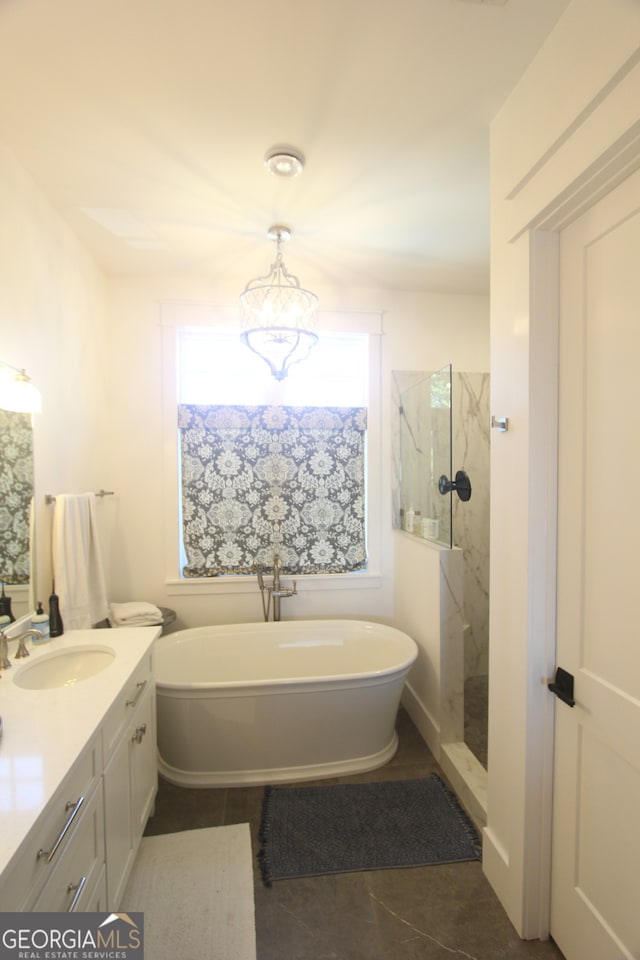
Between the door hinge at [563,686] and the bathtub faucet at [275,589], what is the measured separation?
180 centimetres

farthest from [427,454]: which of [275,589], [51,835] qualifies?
[51,835]

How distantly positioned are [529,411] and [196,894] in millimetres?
2123

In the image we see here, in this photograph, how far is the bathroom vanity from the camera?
0.89m

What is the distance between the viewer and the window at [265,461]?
290 cm

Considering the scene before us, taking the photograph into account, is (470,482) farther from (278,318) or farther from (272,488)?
(278,318)

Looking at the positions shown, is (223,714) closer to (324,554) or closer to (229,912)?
(229,912)

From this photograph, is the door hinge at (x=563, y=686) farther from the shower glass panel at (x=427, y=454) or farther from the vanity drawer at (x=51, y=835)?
the vanity drawer at (x=51, y=835)

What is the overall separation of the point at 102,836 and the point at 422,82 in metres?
2.63

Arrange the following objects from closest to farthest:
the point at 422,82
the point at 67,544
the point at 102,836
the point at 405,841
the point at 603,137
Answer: the point at 603,137, the point at 102,836, the point at 422,82, the point at 405,841, the point at 67,544

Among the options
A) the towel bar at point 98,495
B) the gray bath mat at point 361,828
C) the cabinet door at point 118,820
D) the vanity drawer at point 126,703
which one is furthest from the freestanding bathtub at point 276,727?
the towel bar at point 98,495

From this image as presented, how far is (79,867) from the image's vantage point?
1.10 m

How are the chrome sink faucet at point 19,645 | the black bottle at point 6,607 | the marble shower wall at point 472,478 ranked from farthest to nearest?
the marble shower wall at point 472,478 → the black bottle at point 6,607 → the chrome sink faucet at point 19,645

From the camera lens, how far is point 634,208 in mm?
1057

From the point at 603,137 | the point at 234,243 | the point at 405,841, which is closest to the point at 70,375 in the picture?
the point at 234,243
